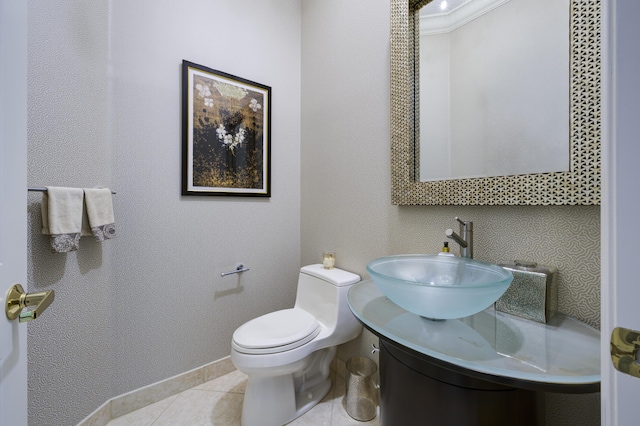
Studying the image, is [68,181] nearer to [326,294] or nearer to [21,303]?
[21,303]

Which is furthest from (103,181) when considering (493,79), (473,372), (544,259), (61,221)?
(544,259)

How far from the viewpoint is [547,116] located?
2.75ft

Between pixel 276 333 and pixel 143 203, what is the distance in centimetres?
104

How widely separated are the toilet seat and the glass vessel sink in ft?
1.85

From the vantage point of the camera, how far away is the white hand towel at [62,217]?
100cm

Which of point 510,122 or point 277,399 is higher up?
point 510,122

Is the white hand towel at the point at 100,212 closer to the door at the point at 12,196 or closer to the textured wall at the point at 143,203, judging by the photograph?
the textured wall at the point at 143,203

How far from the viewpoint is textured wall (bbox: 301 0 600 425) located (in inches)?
31.4

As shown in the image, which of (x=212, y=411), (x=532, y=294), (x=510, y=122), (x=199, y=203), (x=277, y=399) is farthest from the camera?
(x=199, y=203)

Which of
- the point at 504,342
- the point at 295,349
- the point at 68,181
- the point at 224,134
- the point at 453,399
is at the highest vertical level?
the point at 224,134

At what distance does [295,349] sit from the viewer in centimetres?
119

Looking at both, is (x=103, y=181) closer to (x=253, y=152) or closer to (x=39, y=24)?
(x=39, y=24)

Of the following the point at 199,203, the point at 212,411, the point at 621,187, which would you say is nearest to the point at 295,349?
the point at 212,411

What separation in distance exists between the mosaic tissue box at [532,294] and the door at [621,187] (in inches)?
20.2
